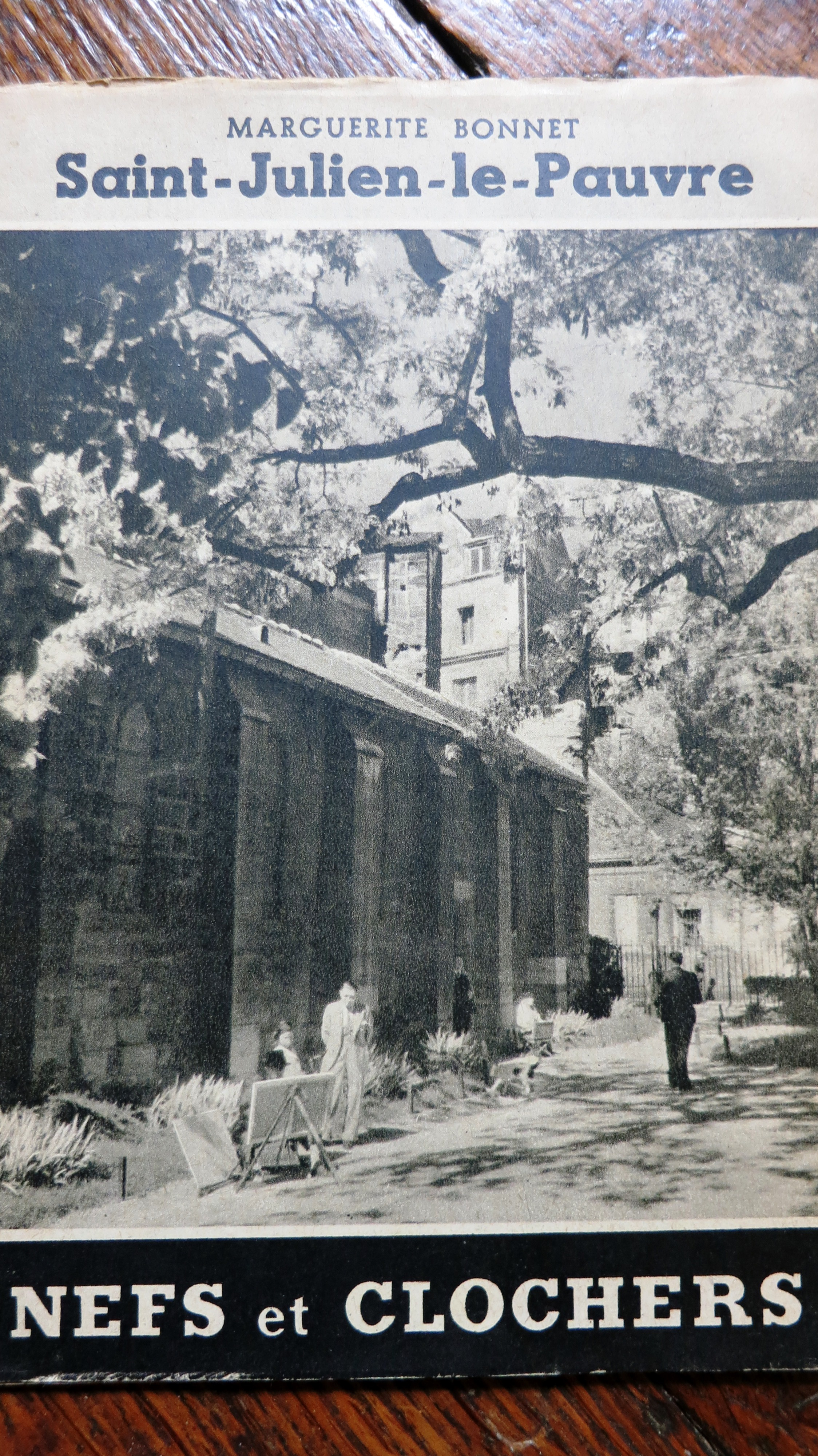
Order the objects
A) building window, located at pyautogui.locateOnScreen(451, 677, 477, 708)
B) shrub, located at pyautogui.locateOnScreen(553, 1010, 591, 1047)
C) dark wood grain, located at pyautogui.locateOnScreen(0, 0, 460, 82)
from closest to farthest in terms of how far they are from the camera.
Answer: shrub, located at pyautogui.locateOnScreen(553, 1010, 591, 1047)
building window, located at pyautogui.locateOnScreen(451, 677, 477, 708)
dark wood grain, located at pyautogui.locateOnScreen(0, 0, 460, 82)

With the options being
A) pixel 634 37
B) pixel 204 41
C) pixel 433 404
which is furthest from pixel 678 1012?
Answer: pixel 204 41

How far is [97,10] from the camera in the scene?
2.81 meters

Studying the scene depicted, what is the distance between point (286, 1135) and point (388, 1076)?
0.31m

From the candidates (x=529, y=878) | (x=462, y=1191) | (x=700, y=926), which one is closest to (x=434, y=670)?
(x=529, y=878)

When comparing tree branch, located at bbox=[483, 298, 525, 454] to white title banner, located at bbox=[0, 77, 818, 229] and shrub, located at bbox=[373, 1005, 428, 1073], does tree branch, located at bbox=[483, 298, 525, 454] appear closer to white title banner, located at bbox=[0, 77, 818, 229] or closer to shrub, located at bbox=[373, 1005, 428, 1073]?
white title banner, located at bbox=[0, 77, 818, 229]

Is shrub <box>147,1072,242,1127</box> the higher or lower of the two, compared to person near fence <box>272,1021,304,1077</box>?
lower

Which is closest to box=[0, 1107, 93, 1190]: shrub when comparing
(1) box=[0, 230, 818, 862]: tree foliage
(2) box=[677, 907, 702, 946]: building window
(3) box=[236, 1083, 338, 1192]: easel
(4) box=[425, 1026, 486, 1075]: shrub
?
(3) box=[236, 1083, 338, 1192]: easel

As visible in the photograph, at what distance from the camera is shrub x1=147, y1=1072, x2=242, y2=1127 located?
246cm

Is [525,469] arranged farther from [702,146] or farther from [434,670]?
[702,146]

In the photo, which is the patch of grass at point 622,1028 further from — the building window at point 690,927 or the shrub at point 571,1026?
the building window at point 690,927

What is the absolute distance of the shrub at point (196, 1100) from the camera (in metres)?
2.46

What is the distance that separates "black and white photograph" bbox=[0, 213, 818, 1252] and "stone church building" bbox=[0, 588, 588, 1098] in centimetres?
1

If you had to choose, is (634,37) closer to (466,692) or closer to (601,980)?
(466,692)

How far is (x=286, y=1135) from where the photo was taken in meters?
2.47
